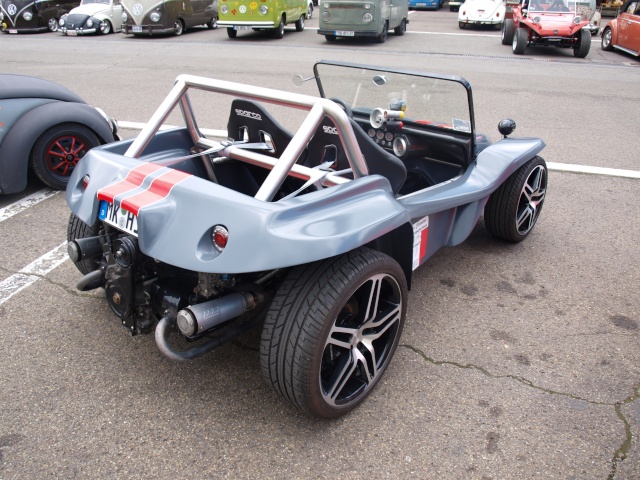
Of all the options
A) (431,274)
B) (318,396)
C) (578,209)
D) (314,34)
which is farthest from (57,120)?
(314,34)

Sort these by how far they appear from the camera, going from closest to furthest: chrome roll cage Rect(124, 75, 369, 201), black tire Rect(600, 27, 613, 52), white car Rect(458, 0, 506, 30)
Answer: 1. chrome roll cage Rect(124, 75, 369, 201)
2. black tire Rect(600, 27, 613, 52)
3. white car Rect(458, 0, 506, 30)

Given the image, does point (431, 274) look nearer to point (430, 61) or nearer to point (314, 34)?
point (430, 61)

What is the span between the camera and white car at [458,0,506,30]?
58.9 ft

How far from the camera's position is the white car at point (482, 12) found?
1795cm

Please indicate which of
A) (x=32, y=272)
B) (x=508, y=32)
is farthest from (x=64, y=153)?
(x=508, y=32)

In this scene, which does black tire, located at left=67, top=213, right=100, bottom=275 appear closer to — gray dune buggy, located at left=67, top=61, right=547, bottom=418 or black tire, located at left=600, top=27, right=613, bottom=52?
gray dune buggy, located at left=67, top=61, right=547, bottom=418

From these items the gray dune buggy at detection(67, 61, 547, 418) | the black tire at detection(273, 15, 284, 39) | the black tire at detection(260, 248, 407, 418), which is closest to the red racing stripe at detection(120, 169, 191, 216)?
the gray dune buggy at detection(67, 61, 547, 418)

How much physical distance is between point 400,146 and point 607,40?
13.5 m

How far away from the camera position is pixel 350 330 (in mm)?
2443

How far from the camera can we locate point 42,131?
14.8ft

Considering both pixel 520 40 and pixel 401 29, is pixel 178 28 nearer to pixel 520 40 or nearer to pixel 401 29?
pixel 401 29

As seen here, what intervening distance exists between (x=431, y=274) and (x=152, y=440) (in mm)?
2067

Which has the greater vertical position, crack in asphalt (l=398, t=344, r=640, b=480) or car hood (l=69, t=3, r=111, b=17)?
car hood (l=69, t=3, r=111, b=17)

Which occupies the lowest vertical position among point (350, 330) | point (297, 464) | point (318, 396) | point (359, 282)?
point (297, 464)
